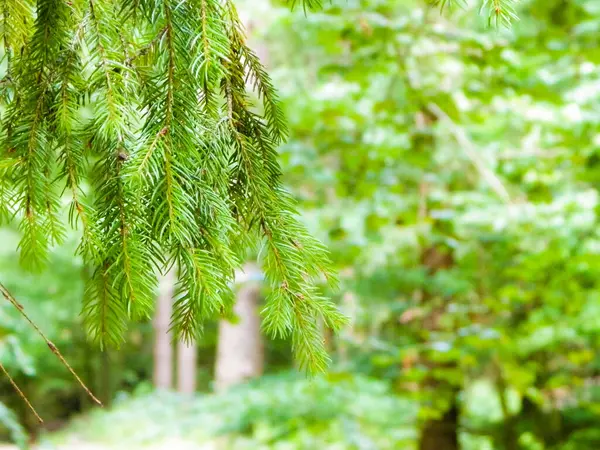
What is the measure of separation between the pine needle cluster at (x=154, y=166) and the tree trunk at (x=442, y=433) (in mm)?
5796

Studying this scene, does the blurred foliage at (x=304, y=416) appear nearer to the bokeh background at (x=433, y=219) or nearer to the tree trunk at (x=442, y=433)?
the bokeh background at (x=433, y=219)

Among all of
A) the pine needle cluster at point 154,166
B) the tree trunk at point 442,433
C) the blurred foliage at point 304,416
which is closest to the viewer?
the pine needle cluster at point 154,166

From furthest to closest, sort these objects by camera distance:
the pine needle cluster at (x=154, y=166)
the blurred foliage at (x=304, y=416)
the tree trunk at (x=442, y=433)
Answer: the tree trunk at (x=442, y=433) < the blurred foliage at (x=304, y=416) < the pine needle cluster at (x=154, y=166)

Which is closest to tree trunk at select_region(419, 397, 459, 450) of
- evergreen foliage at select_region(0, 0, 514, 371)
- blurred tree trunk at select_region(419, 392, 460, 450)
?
blurred tree trunk at select_region(419, 392, 460, 450)

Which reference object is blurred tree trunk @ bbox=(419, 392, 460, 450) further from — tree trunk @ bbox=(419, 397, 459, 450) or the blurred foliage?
the blurred foliage

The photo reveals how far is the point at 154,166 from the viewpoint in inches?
36.2

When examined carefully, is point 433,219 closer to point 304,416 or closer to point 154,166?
point 304,416

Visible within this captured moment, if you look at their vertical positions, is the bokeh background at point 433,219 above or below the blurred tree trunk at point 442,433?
above

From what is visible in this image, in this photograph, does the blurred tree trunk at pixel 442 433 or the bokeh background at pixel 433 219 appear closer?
the bokeh background at pixel 433 219

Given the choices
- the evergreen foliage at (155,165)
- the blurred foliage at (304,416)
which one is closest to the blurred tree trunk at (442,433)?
the blurred foliage at (304,416)

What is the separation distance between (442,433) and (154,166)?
6.12 metres

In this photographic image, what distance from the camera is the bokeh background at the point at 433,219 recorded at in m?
3.87

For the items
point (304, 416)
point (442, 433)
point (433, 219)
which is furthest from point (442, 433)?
point (433, 219)

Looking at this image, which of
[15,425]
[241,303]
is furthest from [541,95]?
[241,303]
